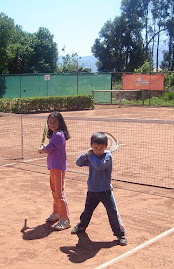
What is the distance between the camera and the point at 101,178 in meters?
4.86

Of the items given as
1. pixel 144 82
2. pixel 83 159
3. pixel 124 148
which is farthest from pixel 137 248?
pixel 144 82

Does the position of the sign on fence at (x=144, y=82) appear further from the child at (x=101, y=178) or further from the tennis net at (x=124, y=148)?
the child at (x=101, y=178)

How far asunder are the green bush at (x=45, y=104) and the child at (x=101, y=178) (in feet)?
62.3

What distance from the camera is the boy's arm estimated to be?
4.67 meters

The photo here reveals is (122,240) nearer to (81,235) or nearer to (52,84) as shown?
(81,235)


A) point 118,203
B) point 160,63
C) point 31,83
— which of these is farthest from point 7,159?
point 160,63

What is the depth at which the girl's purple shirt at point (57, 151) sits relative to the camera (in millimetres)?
5316

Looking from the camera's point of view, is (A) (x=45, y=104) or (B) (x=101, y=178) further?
(A) (x=45, y=104)

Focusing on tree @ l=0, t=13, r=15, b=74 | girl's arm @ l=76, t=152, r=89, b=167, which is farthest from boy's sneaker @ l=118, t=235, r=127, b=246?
tree @ l=0, t=13, r=15, b=74

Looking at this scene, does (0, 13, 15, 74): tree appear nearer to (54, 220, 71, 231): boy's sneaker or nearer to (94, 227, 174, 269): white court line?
(54, 220, 71, 231): boy's sneaker

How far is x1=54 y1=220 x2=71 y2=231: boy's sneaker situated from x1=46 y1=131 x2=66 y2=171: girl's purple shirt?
0.73 m

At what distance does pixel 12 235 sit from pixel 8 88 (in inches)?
1069

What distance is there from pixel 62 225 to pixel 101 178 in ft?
3.43

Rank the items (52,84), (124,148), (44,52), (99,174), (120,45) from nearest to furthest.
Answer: (99,174) → (124,148) → (52,84) → (44,52) → (120,45)
